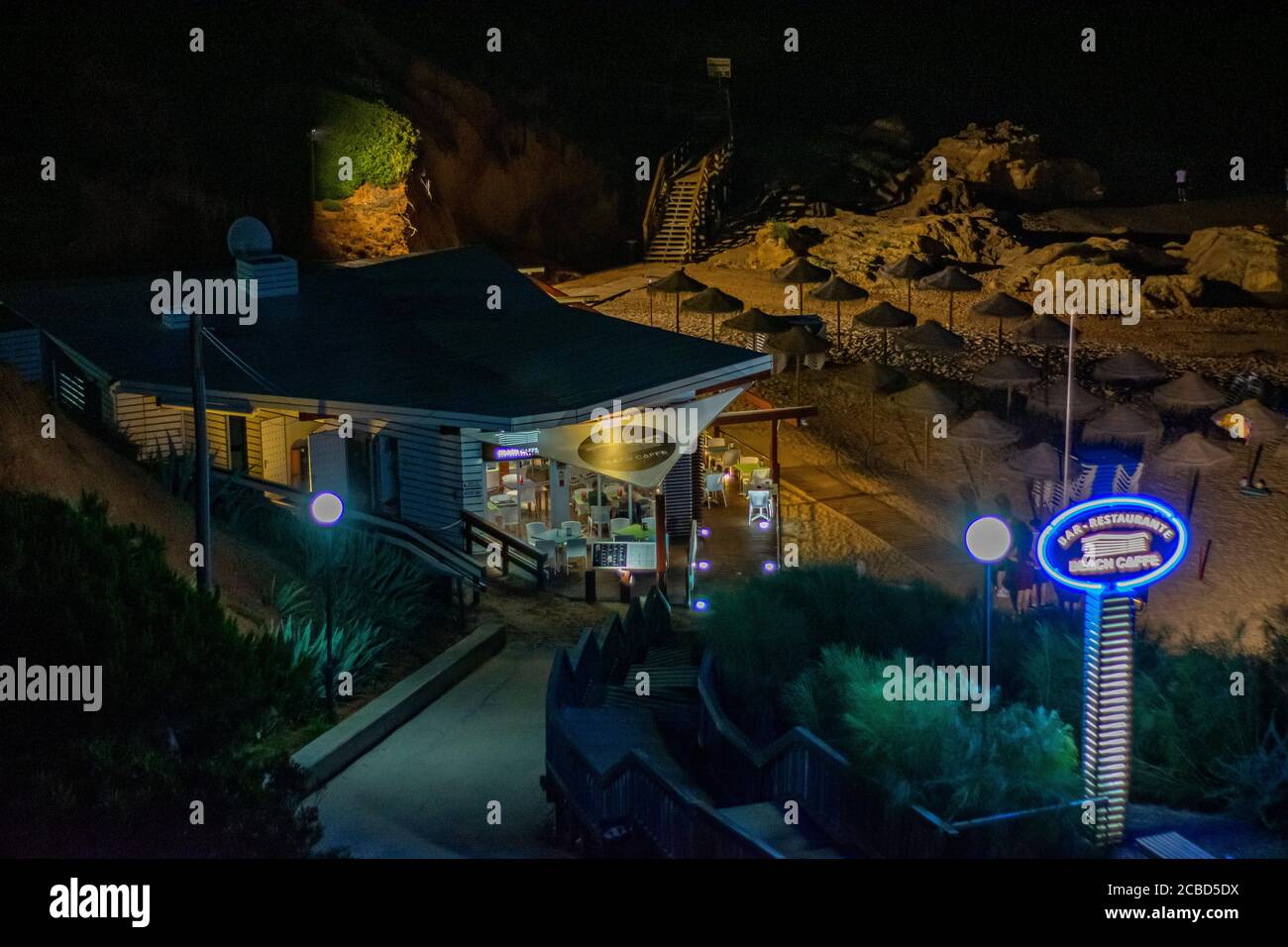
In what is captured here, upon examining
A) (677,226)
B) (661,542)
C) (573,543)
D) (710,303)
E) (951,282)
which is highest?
(677,226)

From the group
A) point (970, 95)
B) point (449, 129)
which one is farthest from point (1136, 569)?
point (970, 95)

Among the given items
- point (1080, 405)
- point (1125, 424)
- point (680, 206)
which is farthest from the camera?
point (680, 206)

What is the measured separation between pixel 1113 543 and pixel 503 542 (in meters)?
10.9

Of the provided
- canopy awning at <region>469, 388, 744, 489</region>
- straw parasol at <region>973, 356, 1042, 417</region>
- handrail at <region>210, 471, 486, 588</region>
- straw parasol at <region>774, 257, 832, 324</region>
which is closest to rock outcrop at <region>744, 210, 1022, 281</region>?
straw parasol at <region>774, 257, 832, 324</region>

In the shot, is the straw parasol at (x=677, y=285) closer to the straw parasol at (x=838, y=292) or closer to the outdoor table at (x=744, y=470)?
the straw parasol at (x=838, y=292)

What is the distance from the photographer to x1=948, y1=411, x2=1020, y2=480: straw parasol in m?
24.6

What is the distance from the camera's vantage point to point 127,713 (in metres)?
11.0

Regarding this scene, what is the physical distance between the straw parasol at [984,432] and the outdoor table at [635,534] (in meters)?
5.62

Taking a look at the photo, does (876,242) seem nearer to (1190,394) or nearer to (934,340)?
(934,340)

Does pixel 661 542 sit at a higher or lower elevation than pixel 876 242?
lower

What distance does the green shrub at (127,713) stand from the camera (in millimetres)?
10320

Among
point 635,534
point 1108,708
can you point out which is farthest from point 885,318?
point 1108,708

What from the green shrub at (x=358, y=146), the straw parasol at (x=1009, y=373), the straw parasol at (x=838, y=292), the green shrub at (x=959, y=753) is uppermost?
the green shrub at (x=358, y=146)

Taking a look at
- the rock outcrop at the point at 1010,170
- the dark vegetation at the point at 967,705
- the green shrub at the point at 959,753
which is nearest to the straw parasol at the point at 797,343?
the dark vegetation at the point at 967,705
